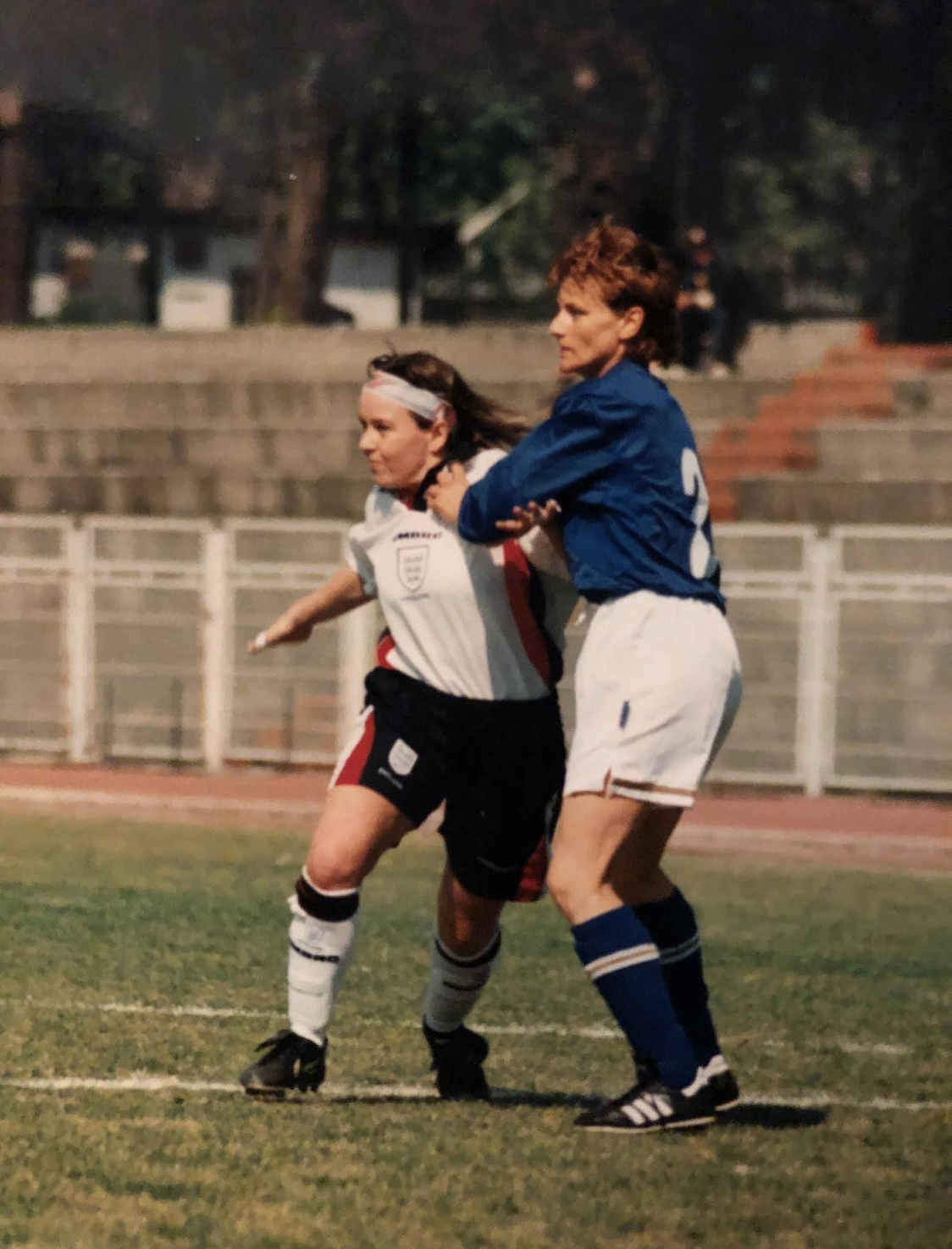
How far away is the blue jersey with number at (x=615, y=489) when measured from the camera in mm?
5742

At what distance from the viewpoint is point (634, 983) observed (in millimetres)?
5805

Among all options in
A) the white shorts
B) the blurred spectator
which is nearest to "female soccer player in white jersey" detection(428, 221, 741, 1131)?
the white shorts

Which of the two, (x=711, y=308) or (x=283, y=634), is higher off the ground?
(x=711, y=308)

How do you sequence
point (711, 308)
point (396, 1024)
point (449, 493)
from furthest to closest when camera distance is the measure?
point (711, 308) < point (396, 1024) < point (449, 493)

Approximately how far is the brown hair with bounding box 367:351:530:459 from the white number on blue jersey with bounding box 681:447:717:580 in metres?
0.71

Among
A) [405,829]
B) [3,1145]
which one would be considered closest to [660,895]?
[405,829]

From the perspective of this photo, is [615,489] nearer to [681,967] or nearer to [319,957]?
[681,967]

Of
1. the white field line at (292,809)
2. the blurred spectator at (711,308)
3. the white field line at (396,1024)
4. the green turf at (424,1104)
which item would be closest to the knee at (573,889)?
the green turf at (424,1104)

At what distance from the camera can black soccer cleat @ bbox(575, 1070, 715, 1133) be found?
5809mm

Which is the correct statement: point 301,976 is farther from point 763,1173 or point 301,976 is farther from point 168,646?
point 168,646

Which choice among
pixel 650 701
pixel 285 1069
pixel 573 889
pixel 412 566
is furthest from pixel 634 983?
pixel 412 566

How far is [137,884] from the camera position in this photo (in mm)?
11195

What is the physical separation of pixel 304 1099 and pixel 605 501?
1698mm

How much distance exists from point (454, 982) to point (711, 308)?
18440 mm
